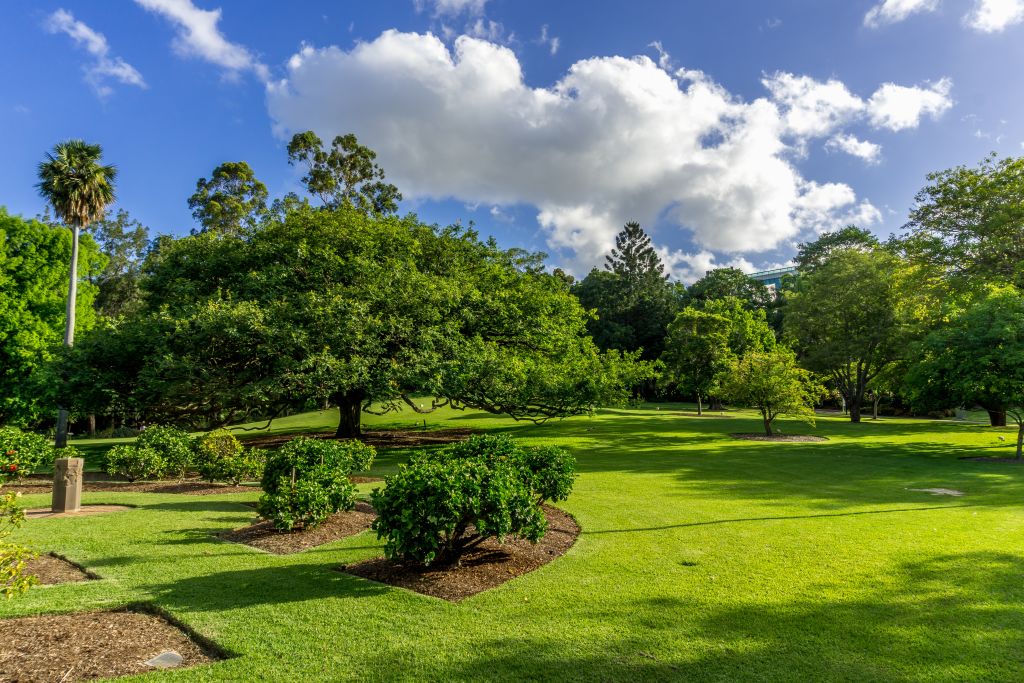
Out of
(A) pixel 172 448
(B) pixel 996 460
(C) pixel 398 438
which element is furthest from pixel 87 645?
(B) pixel 996 460

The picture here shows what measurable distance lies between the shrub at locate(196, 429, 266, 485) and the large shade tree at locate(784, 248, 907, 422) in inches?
1357

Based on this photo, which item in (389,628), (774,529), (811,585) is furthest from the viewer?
(774,529)

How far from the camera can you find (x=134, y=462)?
14828 millimetres

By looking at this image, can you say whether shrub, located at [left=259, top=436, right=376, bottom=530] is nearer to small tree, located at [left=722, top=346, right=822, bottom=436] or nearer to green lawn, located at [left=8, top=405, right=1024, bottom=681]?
green lawn, located at [left=8, top=405, right=1024, bottom=681]

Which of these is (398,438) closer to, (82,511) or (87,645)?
(82,511)

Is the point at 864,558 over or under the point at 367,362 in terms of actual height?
under

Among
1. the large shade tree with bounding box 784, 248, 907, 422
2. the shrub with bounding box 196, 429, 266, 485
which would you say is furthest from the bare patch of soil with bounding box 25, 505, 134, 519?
the large shade tree with bounding box 784, 248, 907, 422

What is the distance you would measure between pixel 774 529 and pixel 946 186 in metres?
24.9

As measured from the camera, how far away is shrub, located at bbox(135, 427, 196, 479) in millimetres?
15414

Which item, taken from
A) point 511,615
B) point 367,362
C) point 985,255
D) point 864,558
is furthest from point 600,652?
point 985,255

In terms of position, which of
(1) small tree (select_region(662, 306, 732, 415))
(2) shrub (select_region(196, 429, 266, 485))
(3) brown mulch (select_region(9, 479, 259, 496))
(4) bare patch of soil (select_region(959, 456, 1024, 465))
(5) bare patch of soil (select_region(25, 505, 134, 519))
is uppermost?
(1) small tree (select_region(662, 306, 732, 415))

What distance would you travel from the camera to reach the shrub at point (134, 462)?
14.8 meters

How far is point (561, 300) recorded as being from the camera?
2541 centimetres

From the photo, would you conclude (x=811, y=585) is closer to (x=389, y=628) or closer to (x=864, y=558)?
(x=864, y=558)
